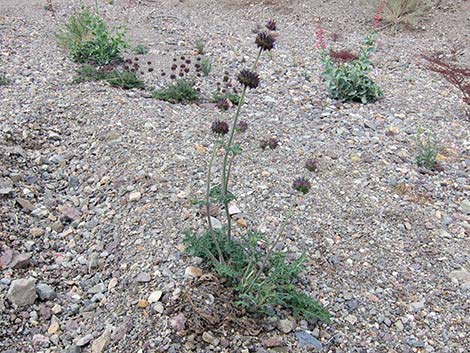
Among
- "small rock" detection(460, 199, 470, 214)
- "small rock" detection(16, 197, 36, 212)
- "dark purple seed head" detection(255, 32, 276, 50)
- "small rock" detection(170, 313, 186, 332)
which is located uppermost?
"dark purple seed head" detection(255, 32, 276, 50)

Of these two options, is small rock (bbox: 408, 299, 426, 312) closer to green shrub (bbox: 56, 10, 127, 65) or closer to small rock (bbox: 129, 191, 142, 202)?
small rock (bbox: 129, 191, 142, 202)

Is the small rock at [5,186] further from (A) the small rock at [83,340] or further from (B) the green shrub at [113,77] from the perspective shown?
(B) the green shrub at [113,77]

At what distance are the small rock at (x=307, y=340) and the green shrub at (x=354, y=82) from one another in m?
3.15

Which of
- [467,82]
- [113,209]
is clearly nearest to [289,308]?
[113,209]

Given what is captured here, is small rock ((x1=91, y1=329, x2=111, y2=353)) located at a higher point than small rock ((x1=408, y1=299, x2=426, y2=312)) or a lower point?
lower

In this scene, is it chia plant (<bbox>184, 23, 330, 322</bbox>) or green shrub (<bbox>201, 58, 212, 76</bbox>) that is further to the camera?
green shrub (<bbox>201, 58, 212, 76</bbox>)

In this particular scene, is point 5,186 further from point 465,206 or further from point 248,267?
point 465,206

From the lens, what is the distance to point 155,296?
9.04 ft

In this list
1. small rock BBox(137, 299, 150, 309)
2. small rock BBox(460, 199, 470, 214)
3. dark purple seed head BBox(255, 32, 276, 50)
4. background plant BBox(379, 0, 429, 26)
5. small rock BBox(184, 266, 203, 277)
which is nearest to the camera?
dark purple seed head BBox(255, 32, 276, 50)

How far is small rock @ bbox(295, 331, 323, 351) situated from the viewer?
2613 millimetres

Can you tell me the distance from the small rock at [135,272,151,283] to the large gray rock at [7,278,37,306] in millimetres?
601

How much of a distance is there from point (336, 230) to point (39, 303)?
1.91m

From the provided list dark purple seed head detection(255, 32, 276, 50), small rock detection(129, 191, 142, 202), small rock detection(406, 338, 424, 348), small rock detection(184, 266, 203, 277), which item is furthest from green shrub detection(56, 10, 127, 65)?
small rock detection(406, 338, 424, 348)

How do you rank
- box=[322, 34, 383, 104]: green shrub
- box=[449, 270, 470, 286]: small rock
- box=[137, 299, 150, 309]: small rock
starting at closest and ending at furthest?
box=[137, 299, 150, 309]: small rock, box=[449, 270, 470, 286]: small rock, box=[322, 34, 383, 104]: green shrub
